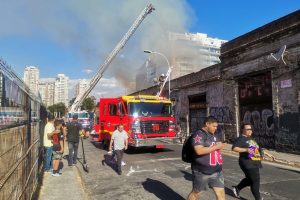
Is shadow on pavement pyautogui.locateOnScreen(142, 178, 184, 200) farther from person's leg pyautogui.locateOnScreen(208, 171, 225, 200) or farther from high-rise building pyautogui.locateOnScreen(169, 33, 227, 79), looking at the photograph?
high-rise building pyautogui.locateOnScreen(169, 33, 227, 79)

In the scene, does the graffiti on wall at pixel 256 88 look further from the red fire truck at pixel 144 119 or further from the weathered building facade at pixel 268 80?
the red fire truck at pixel 144 119

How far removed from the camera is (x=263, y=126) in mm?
19312

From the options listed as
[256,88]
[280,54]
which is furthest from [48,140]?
[256,88]

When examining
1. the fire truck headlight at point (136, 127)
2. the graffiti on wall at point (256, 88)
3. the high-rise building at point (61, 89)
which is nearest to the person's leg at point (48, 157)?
the fire truck headlight at point (136, 127)

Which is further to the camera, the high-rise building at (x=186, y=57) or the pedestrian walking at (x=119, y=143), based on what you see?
the high-rise building at (x=186, y=57)

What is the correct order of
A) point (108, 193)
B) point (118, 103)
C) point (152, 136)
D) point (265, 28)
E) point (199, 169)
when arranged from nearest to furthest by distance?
point (199, 169) < point (108, 193) < point (152, 136) < point (118, 103) < point (265, 28)

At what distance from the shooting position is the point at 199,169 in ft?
18.0

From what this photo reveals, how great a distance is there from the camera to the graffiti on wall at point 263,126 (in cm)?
1870

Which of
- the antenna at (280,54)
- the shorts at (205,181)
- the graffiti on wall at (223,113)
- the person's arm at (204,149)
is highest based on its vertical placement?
the antenna at (280,54)

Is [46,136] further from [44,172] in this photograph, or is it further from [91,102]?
[91,102]

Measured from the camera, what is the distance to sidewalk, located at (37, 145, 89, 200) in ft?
25.1

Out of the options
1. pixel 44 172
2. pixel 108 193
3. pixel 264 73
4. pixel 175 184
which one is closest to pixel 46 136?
pixel 44 172

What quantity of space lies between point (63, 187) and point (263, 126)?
13799 millimetres

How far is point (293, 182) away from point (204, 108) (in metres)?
17.5
